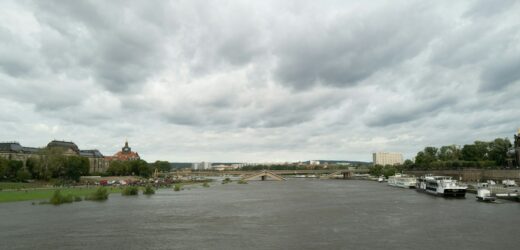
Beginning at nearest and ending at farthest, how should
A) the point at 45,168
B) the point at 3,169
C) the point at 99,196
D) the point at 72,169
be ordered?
the point at 99,196
the point at 3,169
the point at 45,168
the point at 72,169

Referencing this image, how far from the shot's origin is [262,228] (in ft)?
159

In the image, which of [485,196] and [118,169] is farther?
[118,169]

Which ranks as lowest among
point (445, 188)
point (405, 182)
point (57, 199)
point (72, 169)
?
point (405, 182)

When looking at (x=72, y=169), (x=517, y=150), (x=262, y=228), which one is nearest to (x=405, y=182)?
(x=517, y=150)

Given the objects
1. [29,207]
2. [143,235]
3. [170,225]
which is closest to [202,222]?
[170,225]

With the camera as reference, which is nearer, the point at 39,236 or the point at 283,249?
the point at 283,249

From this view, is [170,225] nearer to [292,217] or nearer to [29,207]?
[292,217]

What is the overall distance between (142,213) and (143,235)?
19.9m

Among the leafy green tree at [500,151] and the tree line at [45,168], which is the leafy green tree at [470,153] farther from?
the tree line at [45,168]

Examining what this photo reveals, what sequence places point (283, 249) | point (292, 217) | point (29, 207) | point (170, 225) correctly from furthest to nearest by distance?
1. point (29, 207)
2. point (292, 217)
3. point (170, 225)
4. point (283, 249)

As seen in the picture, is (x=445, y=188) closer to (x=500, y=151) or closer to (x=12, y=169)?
(x=500, y=151)

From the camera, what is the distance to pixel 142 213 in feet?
207

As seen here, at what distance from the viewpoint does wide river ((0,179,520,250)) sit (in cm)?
3900

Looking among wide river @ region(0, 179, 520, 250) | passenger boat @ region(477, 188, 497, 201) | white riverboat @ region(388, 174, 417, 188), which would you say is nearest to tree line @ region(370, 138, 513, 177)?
white riverboat @ region(388, 174, 417, 188)
